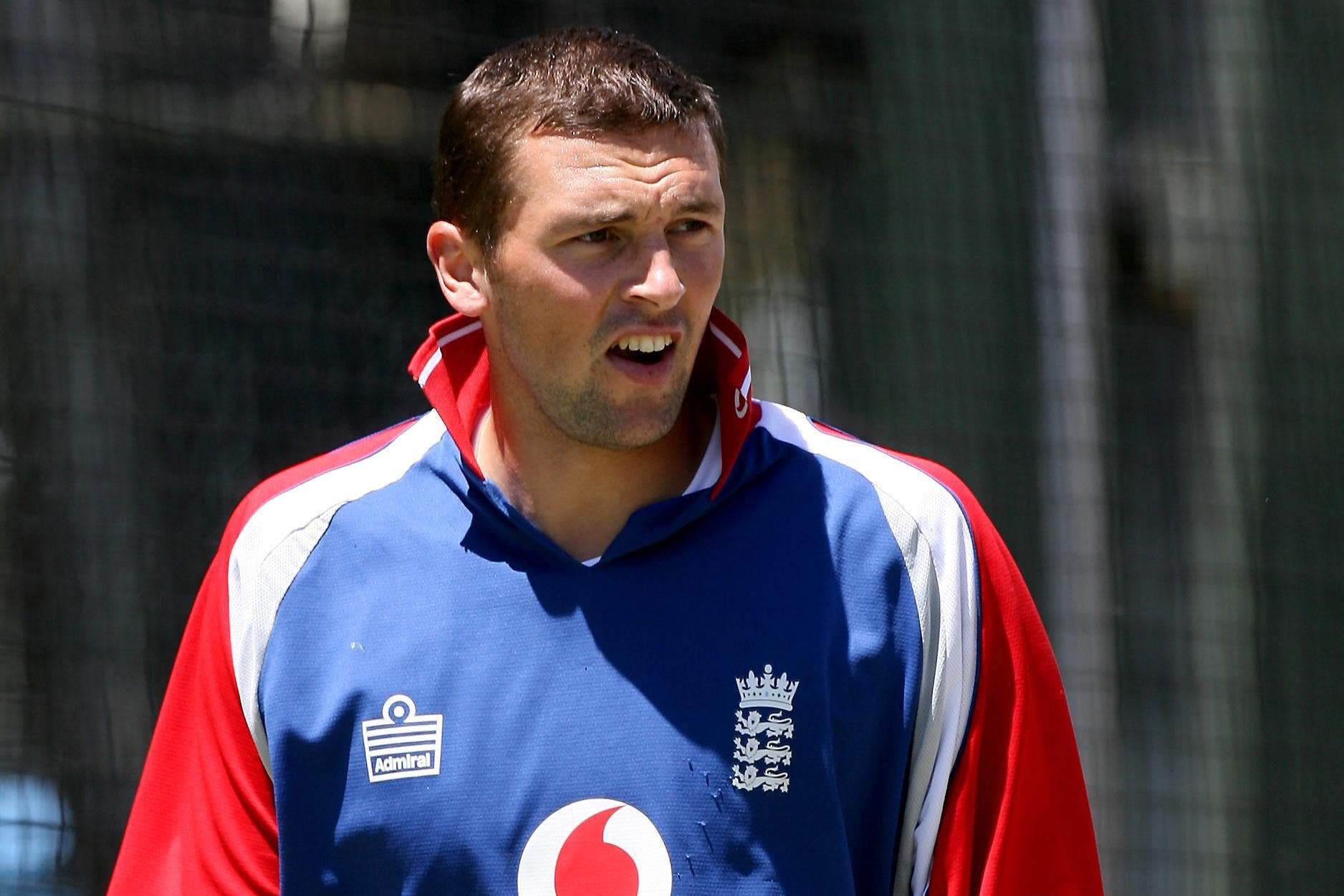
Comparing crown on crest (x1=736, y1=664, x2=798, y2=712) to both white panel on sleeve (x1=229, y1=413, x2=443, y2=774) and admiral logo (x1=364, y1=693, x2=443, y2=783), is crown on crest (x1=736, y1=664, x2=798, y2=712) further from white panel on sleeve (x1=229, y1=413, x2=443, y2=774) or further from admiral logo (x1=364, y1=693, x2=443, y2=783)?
white panel on sleeve (x1=229, y1=413, x2=443, y2=774)

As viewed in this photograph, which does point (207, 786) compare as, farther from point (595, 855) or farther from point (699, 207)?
point (699, 207)

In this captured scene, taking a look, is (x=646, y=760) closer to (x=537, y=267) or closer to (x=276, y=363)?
(x=537, y=267)

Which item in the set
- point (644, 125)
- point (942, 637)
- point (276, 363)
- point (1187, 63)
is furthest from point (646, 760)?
point (1187, 63)

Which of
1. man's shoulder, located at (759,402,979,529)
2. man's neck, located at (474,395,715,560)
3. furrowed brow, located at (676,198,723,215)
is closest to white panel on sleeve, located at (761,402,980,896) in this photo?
man's shoulder, located at (759,402,979,529)

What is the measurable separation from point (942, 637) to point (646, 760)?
1.26 ft

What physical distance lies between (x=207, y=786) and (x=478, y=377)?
67 centimetres

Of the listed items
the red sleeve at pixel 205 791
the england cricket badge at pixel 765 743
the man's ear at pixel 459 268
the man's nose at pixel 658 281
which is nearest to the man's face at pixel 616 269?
the man's nose at pixel 658 281

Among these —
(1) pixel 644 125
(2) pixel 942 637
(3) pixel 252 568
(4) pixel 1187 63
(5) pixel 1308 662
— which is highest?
(4) pixel 1187 63

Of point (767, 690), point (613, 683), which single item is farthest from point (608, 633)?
point (767, 690)

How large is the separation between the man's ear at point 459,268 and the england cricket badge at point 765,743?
67 centimetres

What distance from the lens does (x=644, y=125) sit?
2.09 metres

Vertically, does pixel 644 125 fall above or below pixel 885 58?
below

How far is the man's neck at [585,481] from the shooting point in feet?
7.13

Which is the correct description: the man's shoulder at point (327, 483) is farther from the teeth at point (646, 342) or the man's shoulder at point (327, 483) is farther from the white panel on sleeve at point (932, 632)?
the white panel on sleeve at point (932, 632)
